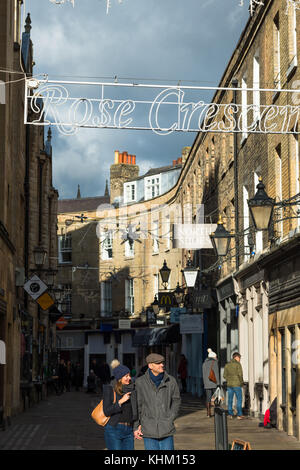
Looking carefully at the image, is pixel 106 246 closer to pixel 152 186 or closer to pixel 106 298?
pixel 106 298

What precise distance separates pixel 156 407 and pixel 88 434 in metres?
9.66

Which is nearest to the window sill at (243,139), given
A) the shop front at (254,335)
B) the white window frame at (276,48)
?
the shop front at (254,335)

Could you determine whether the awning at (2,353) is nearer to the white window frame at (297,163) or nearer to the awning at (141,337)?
the white window frame at (297,163)

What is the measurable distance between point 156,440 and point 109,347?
52.2 m

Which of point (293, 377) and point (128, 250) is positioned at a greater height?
point (128, 250)

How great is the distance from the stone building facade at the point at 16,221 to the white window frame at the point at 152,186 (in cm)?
1898

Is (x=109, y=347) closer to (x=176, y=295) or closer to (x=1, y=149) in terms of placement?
(x=176, y=295)

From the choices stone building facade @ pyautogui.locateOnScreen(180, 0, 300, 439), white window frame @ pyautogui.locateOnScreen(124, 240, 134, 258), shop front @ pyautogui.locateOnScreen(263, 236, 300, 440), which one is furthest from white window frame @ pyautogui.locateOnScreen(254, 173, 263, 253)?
white window frame @ pyautogui.locateOnScreen(124, 240, 134, 258)

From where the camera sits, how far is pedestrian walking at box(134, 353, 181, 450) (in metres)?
9.73

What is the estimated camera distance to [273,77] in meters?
21.7

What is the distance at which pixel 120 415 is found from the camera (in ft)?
32.2

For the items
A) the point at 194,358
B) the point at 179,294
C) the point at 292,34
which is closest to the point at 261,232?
the point at 292,34

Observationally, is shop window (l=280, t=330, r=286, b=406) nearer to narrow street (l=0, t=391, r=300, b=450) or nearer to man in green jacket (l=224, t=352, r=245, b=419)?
narrow street (l=0, t=391, r=300, b=450)

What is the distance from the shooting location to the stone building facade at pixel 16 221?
22484 mm
